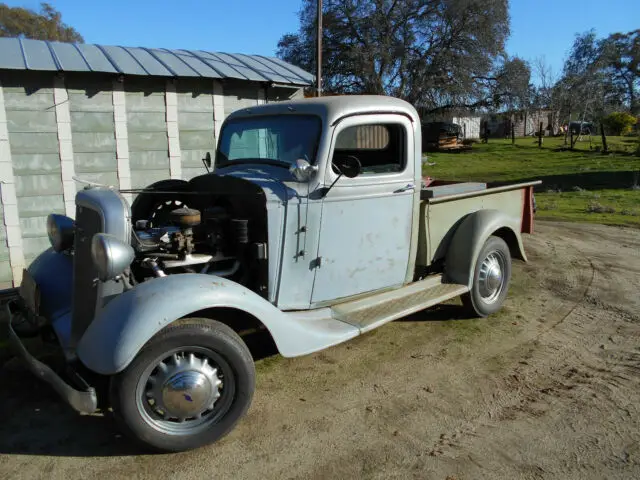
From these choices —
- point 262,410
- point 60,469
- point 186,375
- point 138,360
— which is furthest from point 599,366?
point 60,469

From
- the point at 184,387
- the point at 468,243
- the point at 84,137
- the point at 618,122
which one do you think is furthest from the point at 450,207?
the point at 618,122

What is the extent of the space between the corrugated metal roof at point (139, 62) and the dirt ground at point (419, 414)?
4.21m

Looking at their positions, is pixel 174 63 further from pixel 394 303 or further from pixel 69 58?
pixel 394 303

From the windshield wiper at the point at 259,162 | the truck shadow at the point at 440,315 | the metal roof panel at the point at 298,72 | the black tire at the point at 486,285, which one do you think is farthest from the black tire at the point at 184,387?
the metal roof panel at the point at 298,72

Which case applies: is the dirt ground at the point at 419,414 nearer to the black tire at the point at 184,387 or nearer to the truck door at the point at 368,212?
the black tire at the point at 184,387

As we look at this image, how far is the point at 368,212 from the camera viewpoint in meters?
4.05

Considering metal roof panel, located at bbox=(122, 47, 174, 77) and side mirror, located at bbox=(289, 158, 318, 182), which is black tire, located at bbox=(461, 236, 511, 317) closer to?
side mirror, located at bbox=(289, 158, 318, 182)

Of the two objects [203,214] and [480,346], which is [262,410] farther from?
[480,346]

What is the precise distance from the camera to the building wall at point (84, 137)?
21.3 ft

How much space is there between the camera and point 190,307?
2.89m

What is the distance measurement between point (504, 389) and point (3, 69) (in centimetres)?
645

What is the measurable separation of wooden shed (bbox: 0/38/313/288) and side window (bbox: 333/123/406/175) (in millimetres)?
3870

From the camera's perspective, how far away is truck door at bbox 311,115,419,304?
12.7 ft

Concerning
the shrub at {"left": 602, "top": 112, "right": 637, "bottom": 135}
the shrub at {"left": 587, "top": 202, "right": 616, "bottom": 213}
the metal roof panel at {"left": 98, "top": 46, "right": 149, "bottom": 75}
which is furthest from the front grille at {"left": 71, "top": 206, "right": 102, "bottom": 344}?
the shrub at {"left": 602, "top": 112, "right": 637, "bottom": 135}
